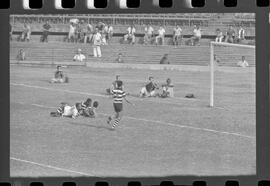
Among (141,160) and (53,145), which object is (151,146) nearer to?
(141,160)

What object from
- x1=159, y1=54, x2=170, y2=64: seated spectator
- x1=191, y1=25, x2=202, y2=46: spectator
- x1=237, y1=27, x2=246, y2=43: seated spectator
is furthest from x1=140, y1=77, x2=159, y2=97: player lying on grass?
x1=237, y1=27, x2=246, y2=43: seated spectator

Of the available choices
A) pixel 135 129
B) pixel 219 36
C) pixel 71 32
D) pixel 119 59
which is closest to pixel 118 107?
pixel 135 129

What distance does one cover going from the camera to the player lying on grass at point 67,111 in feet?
50.3

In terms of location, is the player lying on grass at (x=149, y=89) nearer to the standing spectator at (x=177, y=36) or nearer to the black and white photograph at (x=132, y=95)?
the black and white photograph at (x=132, y=95)

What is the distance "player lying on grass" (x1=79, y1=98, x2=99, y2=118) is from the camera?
1538cm

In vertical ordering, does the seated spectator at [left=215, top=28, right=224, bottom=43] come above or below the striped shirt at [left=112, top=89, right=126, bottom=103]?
above

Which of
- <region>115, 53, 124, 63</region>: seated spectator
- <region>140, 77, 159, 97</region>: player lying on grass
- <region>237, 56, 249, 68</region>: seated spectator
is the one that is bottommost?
<region>140, 77, 159, 97</region>: player lying on grass

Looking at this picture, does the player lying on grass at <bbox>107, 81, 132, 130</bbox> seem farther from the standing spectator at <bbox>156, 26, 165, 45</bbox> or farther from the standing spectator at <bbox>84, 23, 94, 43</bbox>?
the standing spectator at <bbox>156, 26, 165, 45</bbox>

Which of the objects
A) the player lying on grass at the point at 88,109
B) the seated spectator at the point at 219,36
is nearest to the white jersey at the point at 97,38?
the player lying on grass at the point at 88,109

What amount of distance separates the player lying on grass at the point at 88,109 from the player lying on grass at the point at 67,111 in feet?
0.24

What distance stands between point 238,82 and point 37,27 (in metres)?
3.23

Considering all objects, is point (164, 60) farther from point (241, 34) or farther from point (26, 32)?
point (26, 32)

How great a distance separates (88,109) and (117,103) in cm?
57

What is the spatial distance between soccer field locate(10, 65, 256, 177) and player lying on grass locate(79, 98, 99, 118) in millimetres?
105
